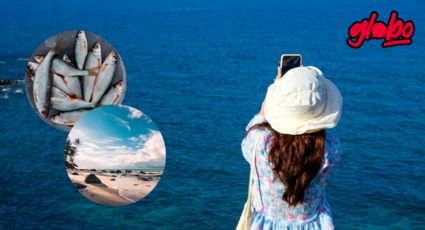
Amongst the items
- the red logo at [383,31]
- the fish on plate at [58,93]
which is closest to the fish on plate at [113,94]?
the fish on plate at [58,93]

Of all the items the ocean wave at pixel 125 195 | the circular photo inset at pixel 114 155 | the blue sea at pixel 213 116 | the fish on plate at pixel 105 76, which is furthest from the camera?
the blue sea at pixel 213 116

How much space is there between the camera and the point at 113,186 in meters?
3.75

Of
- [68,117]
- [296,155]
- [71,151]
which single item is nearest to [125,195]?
[71,151]

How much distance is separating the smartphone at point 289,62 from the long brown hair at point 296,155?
1.04ft

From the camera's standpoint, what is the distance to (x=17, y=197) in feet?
139

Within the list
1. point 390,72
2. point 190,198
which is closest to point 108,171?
point 190,198

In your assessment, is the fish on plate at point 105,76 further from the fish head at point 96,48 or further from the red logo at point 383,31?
the red logo at point 383,31

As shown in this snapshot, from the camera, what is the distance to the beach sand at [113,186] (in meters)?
3.70

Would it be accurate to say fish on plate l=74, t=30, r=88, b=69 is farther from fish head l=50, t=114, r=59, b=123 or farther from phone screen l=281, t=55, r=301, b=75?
phone screen l=281, t=55, r=301, b=75

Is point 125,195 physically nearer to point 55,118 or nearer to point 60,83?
point 55,118

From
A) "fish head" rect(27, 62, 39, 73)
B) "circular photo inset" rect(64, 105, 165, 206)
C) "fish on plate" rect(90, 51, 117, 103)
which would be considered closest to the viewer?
"fish head" rect(27, 62, 39, 73)

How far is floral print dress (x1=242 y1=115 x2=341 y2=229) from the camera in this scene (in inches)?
122

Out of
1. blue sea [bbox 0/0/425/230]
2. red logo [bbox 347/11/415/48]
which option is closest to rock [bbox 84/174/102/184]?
blue sea [bbox 0/0/425/230]

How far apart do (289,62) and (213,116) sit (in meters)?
57.7
